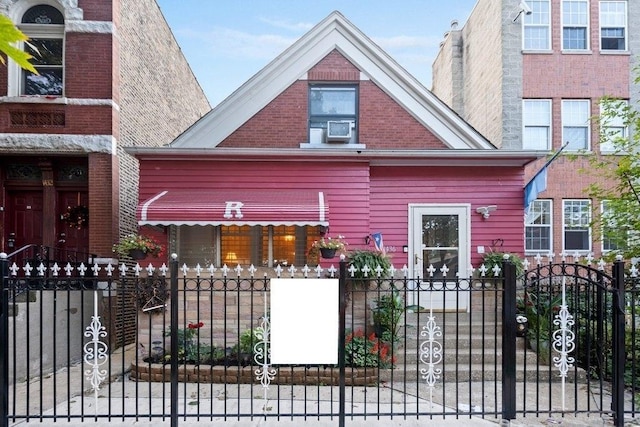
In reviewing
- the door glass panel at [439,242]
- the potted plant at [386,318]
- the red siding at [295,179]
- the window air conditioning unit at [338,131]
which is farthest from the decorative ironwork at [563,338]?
the window air conditioning unit at [338,131]

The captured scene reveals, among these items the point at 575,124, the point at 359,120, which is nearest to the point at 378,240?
the point at 359,120

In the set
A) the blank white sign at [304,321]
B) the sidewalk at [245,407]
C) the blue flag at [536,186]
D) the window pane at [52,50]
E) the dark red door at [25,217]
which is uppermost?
the window pane at [52,50]

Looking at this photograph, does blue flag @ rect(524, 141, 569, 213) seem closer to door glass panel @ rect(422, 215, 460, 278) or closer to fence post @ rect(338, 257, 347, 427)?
door glass panel @ rect(422, 215, 460, 278)

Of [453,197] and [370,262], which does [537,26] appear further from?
[370,262]

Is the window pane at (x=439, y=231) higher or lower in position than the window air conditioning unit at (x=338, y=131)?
lower

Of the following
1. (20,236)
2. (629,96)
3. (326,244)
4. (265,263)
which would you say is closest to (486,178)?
(326,244)

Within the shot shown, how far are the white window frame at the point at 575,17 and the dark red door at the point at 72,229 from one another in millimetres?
14287

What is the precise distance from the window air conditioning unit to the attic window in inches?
9.3

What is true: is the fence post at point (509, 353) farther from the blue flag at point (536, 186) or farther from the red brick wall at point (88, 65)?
the red brick wall at point (88, 65)

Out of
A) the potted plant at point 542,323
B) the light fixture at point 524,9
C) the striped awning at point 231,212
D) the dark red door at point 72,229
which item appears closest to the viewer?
the potted plant at point 542,323

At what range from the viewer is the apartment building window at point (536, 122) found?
1289 cm

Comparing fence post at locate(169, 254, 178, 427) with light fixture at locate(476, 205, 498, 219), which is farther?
light fixture at locate(476, 205, 498, 219)

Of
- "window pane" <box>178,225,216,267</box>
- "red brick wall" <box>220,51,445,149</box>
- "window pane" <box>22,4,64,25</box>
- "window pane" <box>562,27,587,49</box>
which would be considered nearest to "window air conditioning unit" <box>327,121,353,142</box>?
"red brick wall" <box>220,51,445,149</box>

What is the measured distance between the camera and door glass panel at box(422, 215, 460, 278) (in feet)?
32.6
